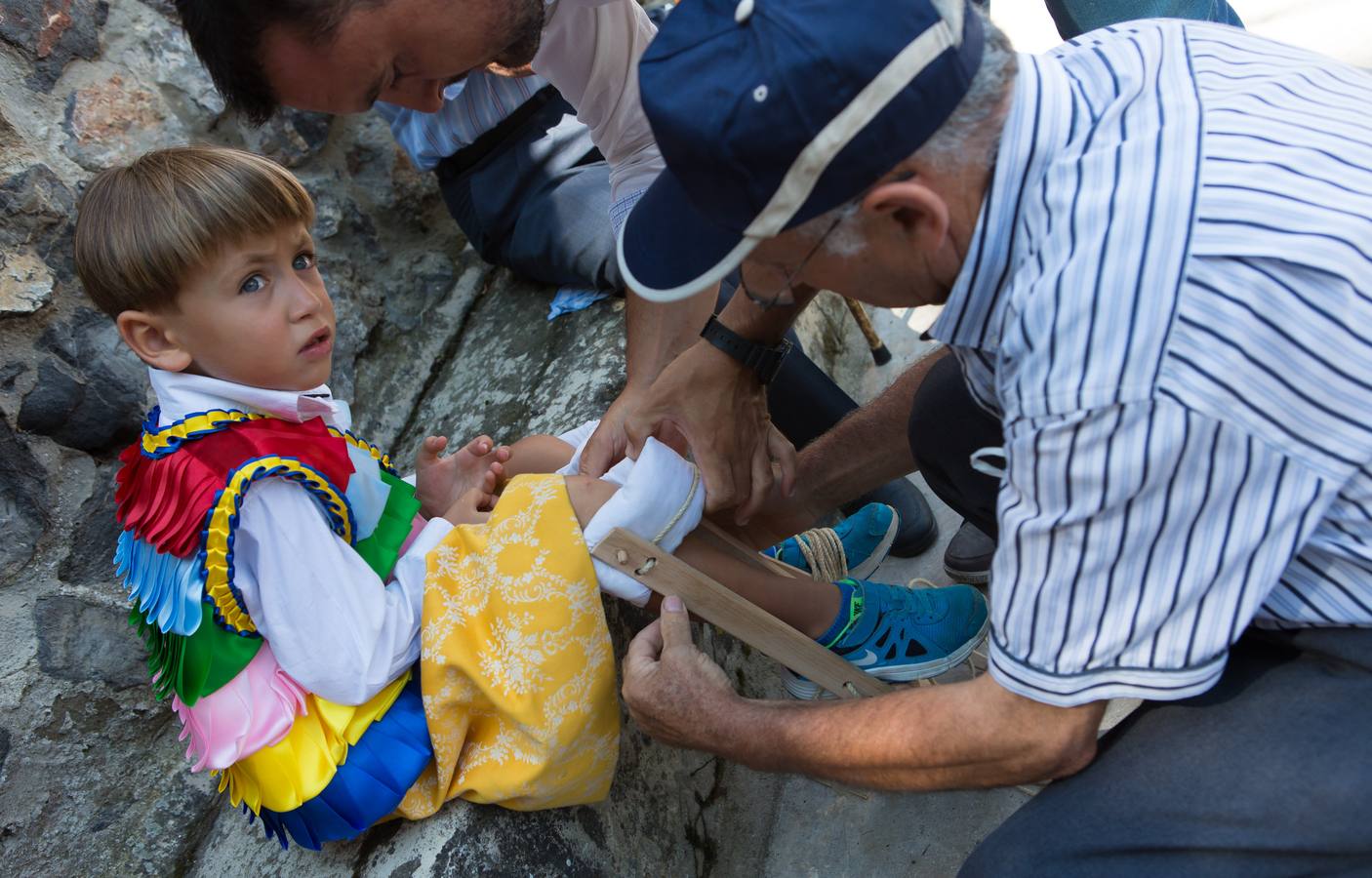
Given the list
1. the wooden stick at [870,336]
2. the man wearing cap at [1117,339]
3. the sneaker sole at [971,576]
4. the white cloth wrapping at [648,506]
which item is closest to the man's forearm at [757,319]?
the white cloth wrapping at [648,506]

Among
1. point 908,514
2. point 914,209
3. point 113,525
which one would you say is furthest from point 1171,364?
point 113,525

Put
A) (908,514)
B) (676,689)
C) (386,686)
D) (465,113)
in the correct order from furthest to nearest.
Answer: (465,113)
(908,514)
(386,686)
(676,689)

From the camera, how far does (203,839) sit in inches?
71.8

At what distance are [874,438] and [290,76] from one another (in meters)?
1.23

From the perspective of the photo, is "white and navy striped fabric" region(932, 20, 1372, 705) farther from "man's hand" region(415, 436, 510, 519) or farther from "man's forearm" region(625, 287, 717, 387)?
"man's hand" region(415, 436, 510, 519)

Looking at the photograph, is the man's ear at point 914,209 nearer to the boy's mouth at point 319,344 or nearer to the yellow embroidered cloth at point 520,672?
the yellow embroidered cloth at point 520,672

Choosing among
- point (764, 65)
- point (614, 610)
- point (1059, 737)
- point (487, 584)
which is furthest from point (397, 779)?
point (764, 65)

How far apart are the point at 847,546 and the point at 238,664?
1.21 meters

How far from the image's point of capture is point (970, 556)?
2.28 m

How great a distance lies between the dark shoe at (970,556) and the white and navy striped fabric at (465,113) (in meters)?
1.53

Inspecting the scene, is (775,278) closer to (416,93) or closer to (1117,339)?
(1117,339)

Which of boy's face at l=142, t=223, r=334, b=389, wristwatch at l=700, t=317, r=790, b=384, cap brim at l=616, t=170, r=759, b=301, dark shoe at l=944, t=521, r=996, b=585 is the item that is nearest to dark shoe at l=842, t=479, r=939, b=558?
dark shoe at l=944, t=521, r=996, b=585

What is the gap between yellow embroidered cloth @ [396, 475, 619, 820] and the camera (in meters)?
1.57

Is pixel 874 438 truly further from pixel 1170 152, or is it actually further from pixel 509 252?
pixel 509 252
